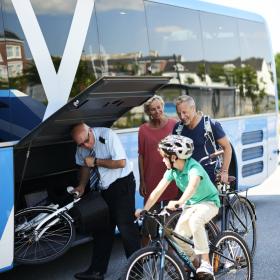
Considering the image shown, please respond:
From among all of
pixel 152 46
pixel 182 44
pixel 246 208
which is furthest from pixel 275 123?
pixel 246 208

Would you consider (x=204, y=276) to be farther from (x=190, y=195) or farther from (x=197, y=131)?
(x=197, y=131)

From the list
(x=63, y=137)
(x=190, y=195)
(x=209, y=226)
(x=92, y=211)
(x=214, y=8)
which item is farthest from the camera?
(x=214, y=8)

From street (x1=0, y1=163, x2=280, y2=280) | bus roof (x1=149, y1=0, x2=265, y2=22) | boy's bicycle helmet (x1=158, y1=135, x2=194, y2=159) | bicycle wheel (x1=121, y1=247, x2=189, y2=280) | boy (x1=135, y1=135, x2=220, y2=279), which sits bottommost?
street (x1=0, y1=163, x2=280, y2=280)

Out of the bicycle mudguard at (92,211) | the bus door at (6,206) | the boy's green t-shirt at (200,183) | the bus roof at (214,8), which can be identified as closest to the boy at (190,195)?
the boy's green t-shirt at (200,183)

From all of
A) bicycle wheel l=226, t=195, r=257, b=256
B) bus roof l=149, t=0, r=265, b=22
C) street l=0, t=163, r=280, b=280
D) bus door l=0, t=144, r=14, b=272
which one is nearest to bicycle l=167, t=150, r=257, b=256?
bicycle wheel l=226, t=195, r=257, b=256

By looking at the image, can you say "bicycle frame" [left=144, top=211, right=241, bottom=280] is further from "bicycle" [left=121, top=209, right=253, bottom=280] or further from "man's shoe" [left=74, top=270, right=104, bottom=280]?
"man's shoe" [left=74, top=270, right=104, bottom=280]

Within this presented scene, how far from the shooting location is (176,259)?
5.32m

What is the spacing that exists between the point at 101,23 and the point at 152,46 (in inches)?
43.7

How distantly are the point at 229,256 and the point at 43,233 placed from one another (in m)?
1.80

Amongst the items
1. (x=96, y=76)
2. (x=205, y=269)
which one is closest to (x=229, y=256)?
(x=205, y=269)

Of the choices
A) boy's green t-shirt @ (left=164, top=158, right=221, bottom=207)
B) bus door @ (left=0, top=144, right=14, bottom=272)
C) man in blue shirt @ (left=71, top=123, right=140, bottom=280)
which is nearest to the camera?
boy's green t-shirt @ (left=164, top=158, right=221, bottom=207)

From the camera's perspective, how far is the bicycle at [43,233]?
250 inches

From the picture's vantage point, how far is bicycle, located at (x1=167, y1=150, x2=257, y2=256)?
6.09m

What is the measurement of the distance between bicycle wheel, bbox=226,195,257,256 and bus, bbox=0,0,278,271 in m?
1.37
